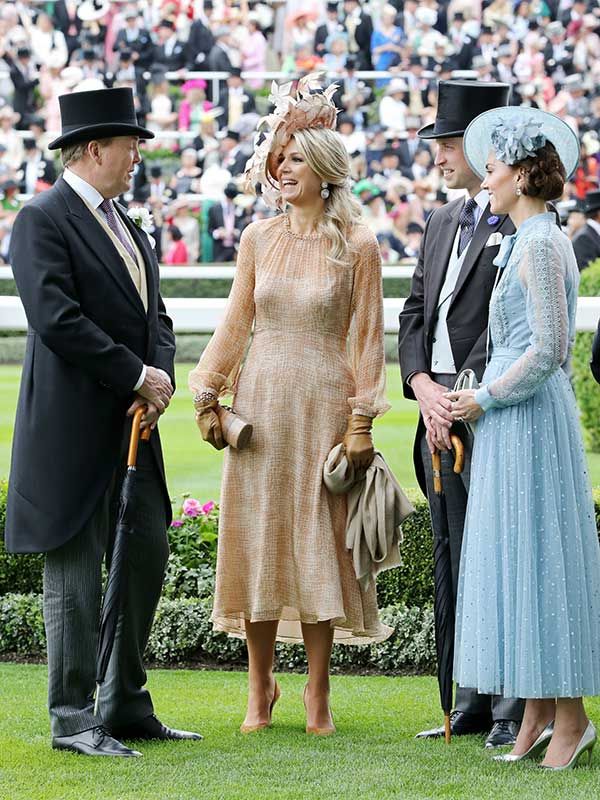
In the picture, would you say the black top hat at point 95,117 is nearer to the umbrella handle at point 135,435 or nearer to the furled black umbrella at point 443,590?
the umbrella handle at point 135,435

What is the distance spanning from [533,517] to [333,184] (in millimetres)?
1395

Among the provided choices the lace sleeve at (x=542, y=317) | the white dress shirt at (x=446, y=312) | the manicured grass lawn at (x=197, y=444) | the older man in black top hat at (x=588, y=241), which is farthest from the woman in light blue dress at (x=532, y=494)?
the older man in black top hat at (x=588, y=241)

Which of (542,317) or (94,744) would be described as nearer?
(542,317)

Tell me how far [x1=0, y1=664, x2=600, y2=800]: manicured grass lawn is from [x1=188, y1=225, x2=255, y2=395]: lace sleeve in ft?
3.90

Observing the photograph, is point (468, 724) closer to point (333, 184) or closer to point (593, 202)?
point (333, 184)

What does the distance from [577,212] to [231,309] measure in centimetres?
1166

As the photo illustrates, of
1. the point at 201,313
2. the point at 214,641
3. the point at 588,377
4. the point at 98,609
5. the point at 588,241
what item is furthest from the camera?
the point at 588,241

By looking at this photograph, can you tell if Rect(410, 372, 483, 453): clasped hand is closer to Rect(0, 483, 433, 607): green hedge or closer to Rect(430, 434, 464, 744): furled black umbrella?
Rect(430, 434, 464, 744): furled black umbrella

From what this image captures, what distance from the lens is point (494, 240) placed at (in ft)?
15.6

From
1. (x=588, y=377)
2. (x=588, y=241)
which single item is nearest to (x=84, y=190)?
(x=588, y=377)

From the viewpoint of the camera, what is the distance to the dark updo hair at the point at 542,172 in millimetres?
4301

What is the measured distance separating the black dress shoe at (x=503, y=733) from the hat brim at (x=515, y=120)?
1.75m

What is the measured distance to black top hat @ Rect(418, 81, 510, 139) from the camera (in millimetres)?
4910

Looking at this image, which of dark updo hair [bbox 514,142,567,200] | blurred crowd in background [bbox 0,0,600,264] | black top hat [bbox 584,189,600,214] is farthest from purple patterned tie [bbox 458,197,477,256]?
blurred crowd in background [bbox 0,0,600,264]
